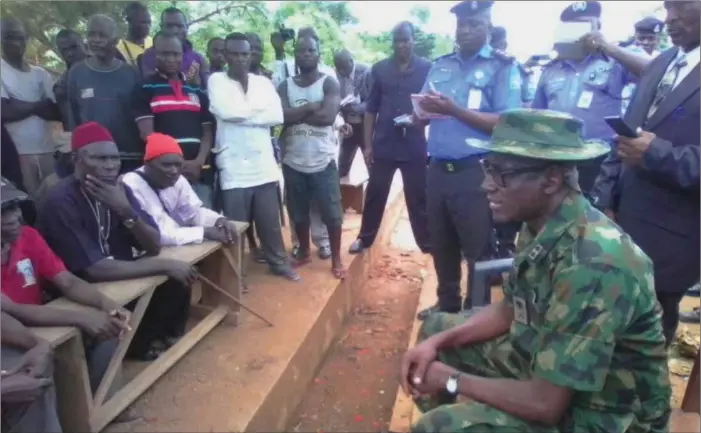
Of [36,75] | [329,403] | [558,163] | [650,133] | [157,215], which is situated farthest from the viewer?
[36,75]

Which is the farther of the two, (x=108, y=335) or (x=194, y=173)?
(x=194, y=173)

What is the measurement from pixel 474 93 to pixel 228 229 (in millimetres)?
1799

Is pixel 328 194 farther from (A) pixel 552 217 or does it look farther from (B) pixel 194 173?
(A) pixel 552 217

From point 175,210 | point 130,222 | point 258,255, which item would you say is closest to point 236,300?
point 175,210

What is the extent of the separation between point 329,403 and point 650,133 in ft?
8.71

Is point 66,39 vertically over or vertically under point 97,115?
over

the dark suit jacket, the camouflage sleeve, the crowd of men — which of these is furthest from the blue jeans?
the camouflage sleeve

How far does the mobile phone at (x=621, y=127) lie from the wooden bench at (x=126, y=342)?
7.48 feet

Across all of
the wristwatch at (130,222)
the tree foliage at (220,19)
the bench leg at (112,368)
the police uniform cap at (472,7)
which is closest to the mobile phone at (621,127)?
the police uniform cap at (472,7)

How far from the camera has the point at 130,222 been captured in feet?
10.9

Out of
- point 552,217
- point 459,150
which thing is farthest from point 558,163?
point 459,150

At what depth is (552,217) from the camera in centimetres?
196

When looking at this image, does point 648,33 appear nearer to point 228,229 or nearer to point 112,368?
point 228,229

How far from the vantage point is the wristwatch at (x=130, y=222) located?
10.9 feet
